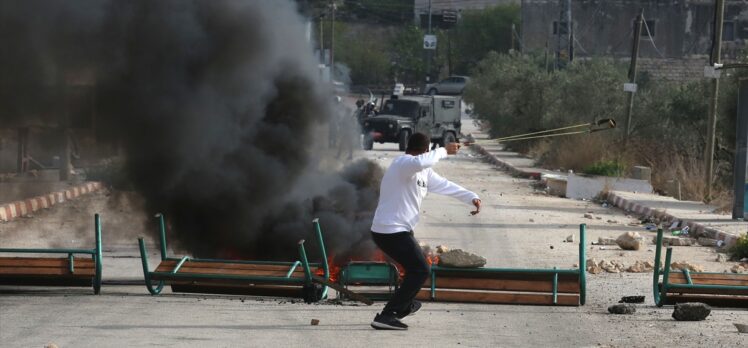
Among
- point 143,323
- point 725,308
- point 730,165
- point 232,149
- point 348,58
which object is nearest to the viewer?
point 143,323

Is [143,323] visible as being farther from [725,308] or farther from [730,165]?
[730,165]

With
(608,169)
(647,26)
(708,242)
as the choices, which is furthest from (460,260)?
(647,26)

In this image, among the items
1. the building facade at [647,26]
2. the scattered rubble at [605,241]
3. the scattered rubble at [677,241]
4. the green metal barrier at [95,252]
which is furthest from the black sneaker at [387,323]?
the building facade at [647,26]

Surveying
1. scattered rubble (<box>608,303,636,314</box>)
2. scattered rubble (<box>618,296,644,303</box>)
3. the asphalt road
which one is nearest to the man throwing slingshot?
the asphalt road

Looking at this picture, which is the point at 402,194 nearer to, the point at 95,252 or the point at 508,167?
the point at 95,252

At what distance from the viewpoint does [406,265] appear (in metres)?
9.25

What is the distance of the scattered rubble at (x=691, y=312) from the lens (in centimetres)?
986

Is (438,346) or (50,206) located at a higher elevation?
(438,346)

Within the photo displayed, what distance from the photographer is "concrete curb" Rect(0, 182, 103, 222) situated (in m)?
19.2

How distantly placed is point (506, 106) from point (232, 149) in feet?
102

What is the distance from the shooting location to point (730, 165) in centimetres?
2753

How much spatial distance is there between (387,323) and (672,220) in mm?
11392

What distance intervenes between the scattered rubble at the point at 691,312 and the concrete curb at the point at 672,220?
19.5ft

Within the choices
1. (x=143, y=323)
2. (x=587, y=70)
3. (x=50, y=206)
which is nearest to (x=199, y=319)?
(x=143, y=323)
